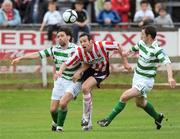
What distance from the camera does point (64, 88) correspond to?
18.5m

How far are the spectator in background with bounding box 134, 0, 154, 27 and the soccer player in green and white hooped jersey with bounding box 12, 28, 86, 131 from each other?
34.0 ft

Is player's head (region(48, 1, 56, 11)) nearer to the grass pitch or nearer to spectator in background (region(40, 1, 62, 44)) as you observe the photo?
spectator in background (region(40, 1, 62, 44))

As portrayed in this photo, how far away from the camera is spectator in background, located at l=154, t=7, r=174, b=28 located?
2922cm

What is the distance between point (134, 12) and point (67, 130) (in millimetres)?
12726

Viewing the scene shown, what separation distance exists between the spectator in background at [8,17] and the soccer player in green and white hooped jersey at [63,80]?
987 centimetres

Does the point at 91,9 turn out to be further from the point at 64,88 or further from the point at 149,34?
the point at 149,34

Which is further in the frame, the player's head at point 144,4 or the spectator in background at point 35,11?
the spectator in background at point 35,11

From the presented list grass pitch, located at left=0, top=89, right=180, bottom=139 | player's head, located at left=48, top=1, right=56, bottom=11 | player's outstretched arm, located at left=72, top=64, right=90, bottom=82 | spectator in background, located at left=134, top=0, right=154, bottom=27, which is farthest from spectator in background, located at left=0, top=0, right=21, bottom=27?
player's outstretched arm, located at left=72, top=64, right=90, bottom=82

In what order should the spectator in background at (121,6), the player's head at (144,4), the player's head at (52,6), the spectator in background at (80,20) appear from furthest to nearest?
the spectator in background at (121,6) < the player's head at (144,4) < the player's head at (52,6) < the spectator in background at (80,20)

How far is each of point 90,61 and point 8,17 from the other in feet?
35.7

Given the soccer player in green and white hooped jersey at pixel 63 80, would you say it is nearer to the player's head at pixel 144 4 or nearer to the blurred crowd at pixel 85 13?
the blurred crowd at pixel 85 13

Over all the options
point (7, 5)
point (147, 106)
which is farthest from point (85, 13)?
point (147, 106)

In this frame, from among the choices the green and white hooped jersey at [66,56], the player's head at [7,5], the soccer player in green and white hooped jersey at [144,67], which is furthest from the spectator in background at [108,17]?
the soccer player in green and white hooped jersey at [144,67]

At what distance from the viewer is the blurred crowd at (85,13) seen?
28234 millimetres
